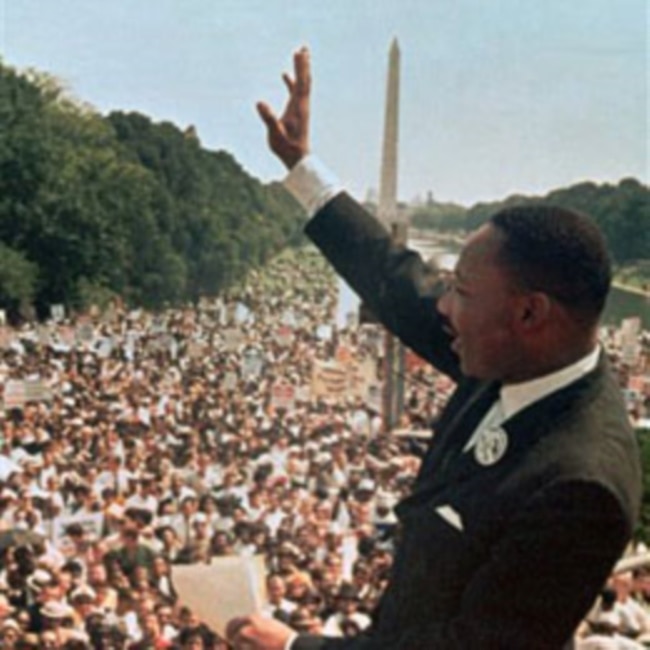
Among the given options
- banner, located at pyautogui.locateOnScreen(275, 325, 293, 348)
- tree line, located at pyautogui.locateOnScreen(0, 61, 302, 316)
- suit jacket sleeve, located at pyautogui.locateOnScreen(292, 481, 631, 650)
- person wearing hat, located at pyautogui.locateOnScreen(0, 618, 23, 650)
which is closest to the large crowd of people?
person wearing hat, located at pyautogui.locateOnScreen(0, 618, 23, 650)

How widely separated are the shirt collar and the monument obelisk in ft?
48.6

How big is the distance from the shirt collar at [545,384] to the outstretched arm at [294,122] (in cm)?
66

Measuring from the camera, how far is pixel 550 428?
5.66 ft

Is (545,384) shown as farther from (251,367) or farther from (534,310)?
(251,367)

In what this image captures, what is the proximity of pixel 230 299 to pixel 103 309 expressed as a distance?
16.8m

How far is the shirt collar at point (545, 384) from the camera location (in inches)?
68.7

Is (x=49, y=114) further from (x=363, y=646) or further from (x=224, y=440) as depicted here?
(x=363, y=646)

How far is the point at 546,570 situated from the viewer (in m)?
1.62

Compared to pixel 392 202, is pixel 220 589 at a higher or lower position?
lower

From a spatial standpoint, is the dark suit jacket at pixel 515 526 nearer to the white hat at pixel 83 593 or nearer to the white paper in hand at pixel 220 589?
the white paper in hand at pixel 220 589

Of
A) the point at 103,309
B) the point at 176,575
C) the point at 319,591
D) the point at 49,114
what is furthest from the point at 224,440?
the point at 49,114

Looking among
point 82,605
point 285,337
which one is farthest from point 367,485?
point 285,337

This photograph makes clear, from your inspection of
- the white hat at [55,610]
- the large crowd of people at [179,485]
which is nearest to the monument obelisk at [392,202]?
the large crowd of people at [179,485]

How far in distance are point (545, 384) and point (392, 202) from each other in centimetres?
1689
